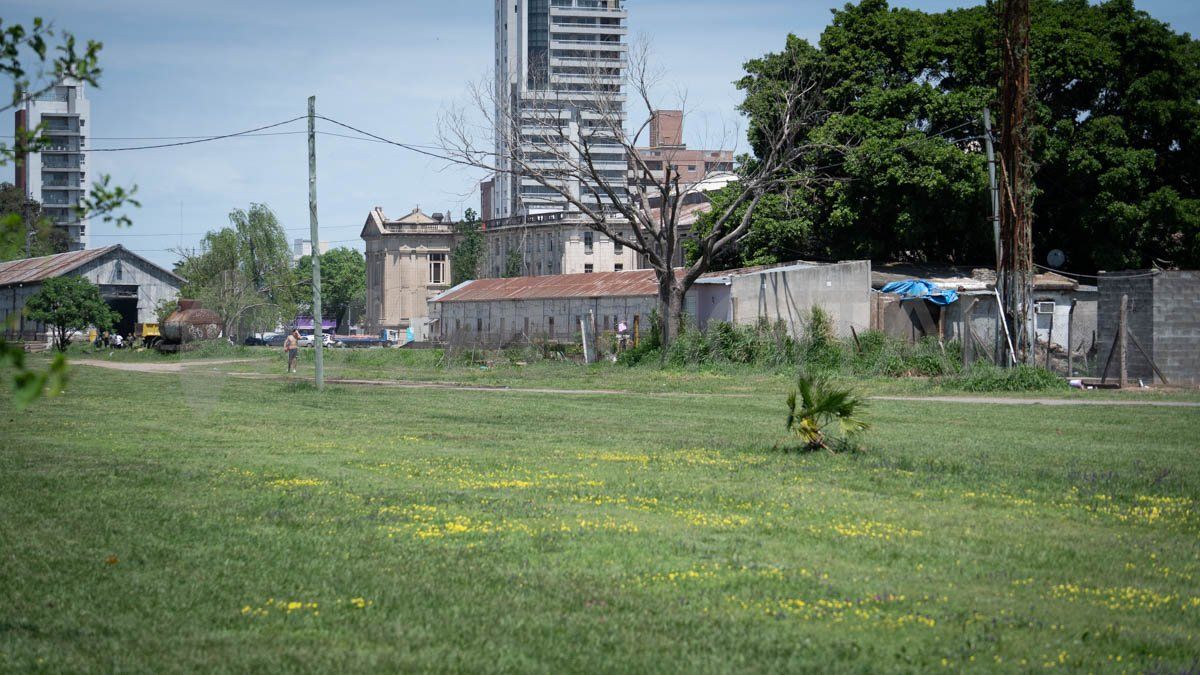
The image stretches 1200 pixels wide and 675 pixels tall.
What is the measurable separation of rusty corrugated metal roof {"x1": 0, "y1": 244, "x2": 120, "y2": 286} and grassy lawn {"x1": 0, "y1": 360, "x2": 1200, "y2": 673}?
63.4 meters

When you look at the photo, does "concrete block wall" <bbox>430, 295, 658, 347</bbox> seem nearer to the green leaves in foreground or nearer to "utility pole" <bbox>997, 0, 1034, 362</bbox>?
"utility pole" <bbox>997, 0, 1034, 362</bbox>

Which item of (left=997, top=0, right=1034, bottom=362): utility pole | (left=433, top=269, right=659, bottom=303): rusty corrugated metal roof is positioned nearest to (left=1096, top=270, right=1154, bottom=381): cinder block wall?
(left=997, top=0, right=1034, bottom=362): utility pole

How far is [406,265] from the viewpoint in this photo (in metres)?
131

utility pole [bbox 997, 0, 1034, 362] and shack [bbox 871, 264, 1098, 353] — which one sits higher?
utility pole [bbox 997, 0, 1034, 362]

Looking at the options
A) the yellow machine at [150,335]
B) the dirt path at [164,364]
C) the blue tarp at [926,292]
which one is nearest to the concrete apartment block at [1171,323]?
the blue tarp at [926,292]

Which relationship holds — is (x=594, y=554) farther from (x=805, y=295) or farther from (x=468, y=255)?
(x=468, y=255)

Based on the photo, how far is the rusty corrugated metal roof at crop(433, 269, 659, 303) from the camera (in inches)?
2584

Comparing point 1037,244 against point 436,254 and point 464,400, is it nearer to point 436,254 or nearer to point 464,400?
point 464,400

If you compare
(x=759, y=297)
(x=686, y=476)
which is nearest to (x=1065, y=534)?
(x=686, y=476)

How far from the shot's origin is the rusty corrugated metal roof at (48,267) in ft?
251

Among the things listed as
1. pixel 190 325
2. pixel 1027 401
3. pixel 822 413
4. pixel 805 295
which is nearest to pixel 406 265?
pixel 190 325

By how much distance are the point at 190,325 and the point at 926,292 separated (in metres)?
46.0

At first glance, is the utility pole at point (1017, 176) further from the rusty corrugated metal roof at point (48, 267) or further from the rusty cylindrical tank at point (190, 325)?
the rusty corrugated metal roof at point (48, 267)

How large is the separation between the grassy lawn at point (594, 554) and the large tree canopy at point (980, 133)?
30035 millimetres
